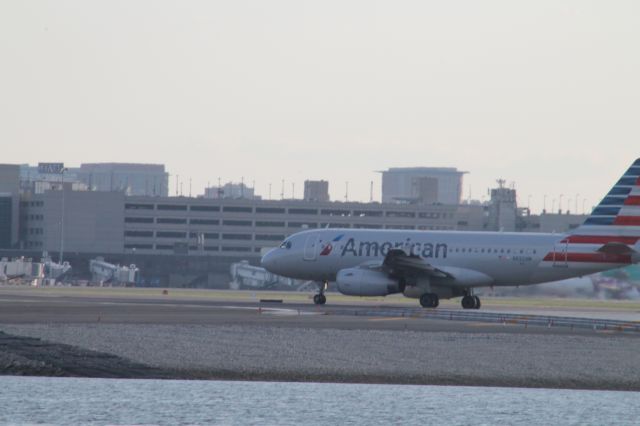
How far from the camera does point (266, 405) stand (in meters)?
38.9

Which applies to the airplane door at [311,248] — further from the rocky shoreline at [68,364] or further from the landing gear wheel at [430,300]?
the rocky shoreline at [68,364]

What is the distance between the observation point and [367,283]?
80.1 m

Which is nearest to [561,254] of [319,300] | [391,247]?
[391,247]

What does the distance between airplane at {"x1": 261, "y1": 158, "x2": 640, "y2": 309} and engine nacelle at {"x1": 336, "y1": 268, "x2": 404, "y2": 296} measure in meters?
0.05

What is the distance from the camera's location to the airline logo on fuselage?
82.1 meters

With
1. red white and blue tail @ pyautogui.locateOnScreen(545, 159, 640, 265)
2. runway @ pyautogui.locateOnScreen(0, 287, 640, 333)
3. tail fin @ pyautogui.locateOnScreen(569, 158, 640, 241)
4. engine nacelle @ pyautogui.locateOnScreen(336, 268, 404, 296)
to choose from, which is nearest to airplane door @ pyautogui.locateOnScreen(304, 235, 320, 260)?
runway @ pyautogui.locateOnScreen(0, 287, 640, 333)

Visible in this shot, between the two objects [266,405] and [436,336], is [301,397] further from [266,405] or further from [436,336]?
[436,336]

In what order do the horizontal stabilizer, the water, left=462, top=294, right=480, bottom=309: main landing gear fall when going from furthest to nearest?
left=462, top=294, right=480, bottom=309: main landing gear → the horizontal stabilizer → the water

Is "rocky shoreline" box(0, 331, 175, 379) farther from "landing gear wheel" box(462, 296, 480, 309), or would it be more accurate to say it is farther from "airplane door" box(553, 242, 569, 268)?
"landing gear wheel" box(462, 296, 480, 309)

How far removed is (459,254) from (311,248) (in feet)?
28.8

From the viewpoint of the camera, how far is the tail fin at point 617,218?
3110 inches

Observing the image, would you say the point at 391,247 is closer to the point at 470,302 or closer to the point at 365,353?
the point at 470,302

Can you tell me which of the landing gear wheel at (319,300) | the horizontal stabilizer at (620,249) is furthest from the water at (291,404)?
the landing gear wheel at (319,300)

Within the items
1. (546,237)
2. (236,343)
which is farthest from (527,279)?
(236,343)
